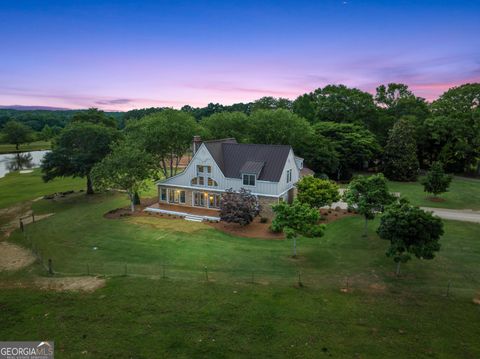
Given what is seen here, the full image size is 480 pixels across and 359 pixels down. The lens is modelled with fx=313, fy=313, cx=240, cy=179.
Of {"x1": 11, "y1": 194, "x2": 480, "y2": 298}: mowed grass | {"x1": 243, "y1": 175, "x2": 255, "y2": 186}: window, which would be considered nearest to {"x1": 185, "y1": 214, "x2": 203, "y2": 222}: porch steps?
{"x1": 11, "y1": 194, "x2": 480, "y2": 298}: mowed grass

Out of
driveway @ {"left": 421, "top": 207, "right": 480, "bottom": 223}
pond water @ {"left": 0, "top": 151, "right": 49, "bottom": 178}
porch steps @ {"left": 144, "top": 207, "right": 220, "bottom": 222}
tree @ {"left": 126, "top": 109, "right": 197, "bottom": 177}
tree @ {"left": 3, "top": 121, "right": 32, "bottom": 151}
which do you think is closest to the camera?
driveway @ {"left": 421, "top": 207, "right": 480, "bottom": 223}

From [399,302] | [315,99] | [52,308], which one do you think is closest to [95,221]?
[52,308]

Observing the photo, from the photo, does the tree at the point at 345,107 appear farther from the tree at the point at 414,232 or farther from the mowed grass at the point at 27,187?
the mowed grass at the point at 27,187

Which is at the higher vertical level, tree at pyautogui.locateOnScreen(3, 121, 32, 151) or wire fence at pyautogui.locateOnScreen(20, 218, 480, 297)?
tree at pyautogui.locateOnScreen(3, 121, 32, 151)

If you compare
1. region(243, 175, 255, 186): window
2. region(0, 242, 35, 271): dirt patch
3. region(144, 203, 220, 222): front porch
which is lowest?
region(0, 242, 35, 271): dirt patch

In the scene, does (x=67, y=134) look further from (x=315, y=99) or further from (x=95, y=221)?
(x=315, y=99)

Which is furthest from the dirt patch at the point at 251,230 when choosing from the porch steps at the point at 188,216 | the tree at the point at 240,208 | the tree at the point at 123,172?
the tree at the point at 123,172

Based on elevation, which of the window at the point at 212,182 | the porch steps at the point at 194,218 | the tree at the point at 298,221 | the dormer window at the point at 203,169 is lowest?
the porch steps at the point at 194,218

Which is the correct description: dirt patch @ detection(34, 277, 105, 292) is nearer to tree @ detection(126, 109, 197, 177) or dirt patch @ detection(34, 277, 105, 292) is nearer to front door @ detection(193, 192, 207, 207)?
front door @ detection(193, 192, 207, 207)
